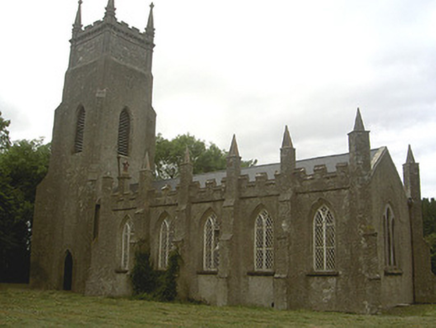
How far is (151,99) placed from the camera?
137ft

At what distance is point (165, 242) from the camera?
103 feet

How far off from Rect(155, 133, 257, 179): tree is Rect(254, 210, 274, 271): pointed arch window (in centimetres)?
2615

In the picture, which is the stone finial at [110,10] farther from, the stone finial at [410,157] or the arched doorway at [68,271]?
the stone finial at [410,157]

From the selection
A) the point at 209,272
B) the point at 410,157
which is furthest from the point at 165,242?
the point at 410,157

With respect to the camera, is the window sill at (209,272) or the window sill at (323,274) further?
the window sill at (209,272)

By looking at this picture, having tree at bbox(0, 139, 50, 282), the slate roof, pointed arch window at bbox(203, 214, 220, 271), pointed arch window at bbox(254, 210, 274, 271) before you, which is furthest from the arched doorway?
pointed arch window at bbox(254, 210, 274, 271)

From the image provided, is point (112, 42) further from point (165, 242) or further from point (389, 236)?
point (389, 236)

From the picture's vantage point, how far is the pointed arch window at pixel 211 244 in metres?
28.5

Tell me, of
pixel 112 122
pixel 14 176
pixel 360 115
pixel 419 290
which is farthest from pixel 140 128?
pixel 419 290

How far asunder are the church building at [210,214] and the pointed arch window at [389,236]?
98 millimetres

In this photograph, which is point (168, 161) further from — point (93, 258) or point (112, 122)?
point (93, 258)

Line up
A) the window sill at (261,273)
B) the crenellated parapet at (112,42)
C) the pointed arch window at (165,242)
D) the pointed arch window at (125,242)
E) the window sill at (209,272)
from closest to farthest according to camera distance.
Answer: the window sill at (261,273)
the window sill at (209,272)
the pointed arch window at (165,242)
the pointed arch window at (125,242)
the crenellated parapet at (112,42)

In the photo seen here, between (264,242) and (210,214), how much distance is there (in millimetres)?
4261

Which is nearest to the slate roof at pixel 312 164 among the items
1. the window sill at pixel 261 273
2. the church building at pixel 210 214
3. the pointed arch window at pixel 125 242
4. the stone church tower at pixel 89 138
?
the church building at pixel 210 214
